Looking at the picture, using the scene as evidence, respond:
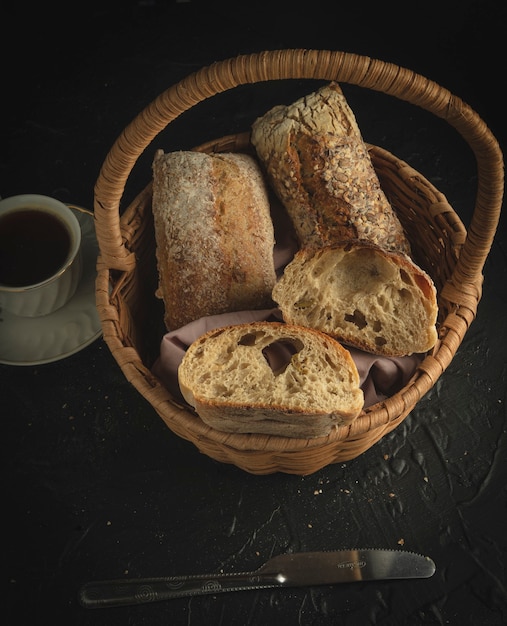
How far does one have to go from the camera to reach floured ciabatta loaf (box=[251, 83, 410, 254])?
1.74 m

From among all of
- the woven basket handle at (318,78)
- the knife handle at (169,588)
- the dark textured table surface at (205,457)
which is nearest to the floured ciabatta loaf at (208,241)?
the woven basket handle at (318,78)

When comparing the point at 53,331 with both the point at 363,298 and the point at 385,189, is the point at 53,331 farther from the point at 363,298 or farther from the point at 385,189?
the point at 385,189

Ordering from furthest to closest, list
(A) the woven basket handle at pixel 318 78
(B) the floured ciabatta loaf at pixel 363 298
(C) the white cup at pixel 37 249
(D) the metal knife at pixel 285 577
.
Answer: (C) the white cup at pixel 37 249 < (D) the metal knife at pixel 285 577 < (B) the floured ciabatta loaf at pixel 363 298 < (A) the woven basket handle at pixel 318 78

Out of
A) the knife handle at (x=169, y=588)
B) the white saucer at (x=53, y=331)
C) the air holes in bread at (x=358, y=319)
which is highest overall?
the air holes in bread at (x=358, y=319)

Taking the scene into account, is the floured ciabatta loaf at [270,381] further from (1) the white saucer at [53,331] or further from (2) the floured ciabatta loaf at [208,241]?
(1) the white saucer at [53,331]

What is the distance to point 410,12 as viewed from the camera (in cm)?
236

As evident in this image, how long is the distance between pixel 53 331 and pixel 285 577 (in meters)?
0.87

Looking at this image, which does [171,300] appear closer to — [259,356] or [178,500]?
[259,356]

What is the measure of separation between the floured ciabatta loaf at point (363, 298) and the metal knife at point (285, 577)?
501mm

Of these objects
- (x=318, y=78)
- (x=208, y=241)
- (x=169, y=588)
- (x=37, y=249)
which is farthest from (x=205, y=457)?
(x=318, y=78)

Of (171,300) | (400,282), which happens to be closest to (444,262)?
(400,282)

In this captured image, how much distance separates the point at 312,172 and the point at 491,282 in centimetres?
71

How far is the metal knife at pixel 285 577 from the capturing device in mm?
1687

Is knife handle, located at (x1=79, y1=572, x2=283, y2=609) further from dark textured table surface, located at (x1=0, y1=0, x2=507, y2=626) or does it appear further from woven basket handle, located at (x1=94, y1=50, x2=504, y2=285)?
woven basket handle, located at (x1=94, y1=50, x2=504, y2=285)
